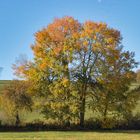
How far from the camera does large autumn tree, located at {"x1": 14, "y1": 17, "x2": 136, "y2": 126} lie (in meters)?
49.2

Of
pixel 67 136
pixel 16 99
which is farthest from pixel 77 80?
pixel 67 136

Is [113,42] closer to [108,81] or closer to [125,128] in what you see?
[108,81]

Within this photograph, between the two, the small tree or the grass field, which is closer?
the grass field

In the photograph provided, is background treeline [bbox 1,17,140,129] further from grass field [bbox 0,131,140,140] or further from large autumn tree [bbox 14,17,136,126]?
grass field [bbox 0,131,140,140]

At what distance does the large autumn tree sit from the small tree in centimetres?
120

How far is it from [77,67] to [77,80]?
143 cm

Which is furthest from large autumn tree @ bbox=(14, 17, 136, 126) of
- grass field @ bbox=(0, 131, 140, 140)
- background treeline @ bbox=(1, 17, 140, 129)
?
grass field @ bbox=(0, 131, 140, 140)

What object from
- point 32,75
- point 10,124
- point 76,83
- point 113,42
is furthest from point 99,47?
point 10,124

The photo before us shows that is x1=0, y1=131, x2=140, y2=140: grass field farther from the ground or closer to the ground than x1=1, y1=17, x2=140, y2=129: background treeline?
closer to the ground

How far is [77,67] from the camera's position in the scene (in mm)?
50219

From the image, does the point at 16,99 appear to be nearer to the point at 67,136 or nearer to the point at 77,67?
the point at 77,67

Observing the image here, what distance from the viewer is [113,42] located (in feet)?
164

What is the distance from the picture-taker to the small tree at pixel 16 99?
5016 centimetres

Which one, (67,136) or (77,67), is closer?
(67,136)
